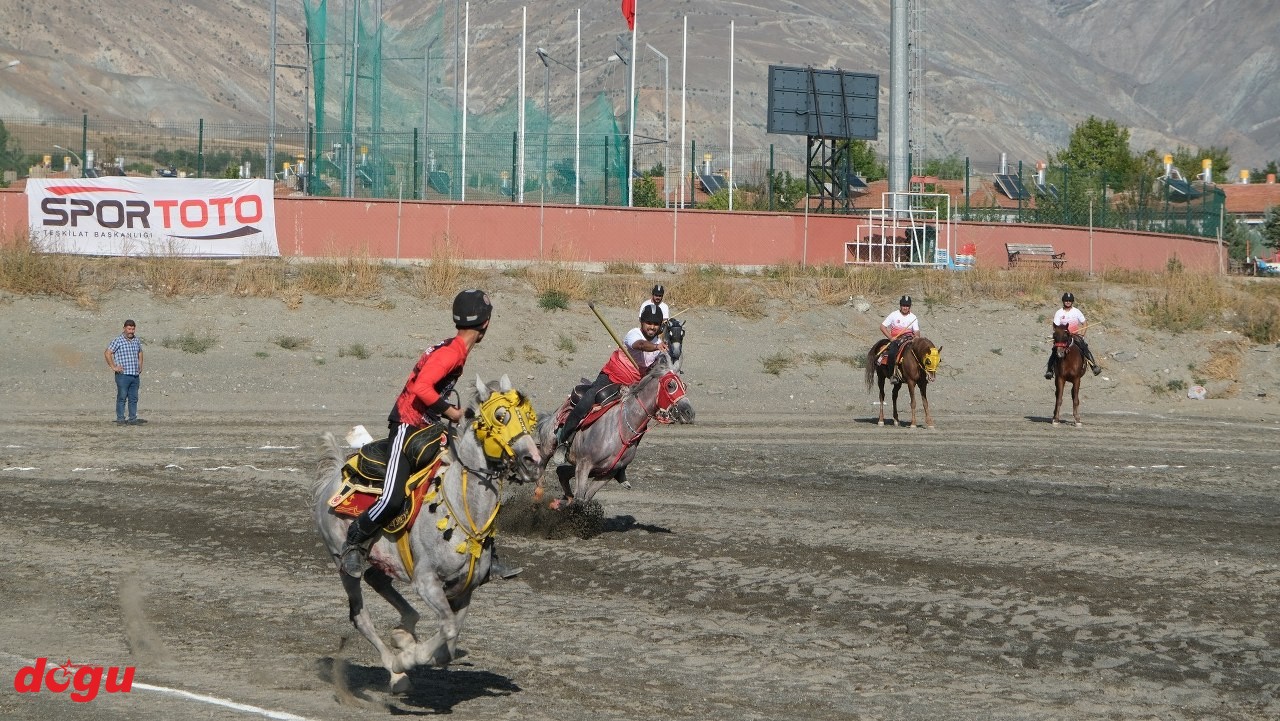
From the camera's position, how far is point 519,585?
38.1 feet

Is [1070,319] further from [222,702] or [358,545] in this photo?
[222,702]

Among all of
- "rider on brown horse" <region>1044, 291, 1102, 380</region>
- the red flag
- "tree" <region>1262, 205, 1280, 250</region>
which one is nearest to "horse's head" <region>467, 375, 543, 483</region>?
"rider on brown horse" <region>1044, 291, 1102, 380</region>

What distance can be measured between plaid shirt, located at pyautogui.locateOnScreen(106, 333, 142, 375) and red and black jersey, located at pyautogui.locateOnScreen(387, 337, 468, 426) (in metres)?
15.7

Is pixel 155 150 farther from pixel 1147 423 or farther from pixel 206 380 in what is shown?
pixel 1147 423

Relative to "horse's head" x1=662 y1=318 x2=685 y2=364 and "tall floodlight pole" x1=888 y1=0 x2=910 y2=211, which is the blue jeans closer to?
"horse's head" x1=662 y1=318 x2=685 y2=364

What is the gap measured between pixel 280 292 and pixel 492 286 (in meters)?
4.81

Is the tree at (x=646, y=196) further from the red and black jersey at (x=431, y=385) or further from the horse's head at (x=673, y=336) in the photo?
the red and black jersey at (x=431, y=385)

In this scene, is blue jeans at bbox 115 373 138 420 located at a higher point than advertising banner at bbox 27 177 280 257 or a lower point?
lower

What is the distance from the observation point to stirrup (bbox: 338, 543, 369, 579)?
28.0 ft

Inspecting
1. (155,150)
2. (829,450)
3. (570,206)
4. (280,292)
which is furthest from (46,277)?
(155,150)

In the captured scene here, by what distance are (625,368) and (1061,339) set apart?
12729 millimetres

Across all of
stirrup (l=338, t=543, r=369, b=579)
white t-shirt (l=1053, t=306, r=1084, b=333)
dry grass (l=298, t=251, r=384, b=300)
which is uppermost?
dry grass (l=298, t=251, r=384, b=300)

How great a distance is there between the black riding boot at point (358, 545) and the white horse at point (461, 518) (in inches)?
4.3

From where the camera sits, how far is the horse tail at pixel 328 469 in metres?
9.00
